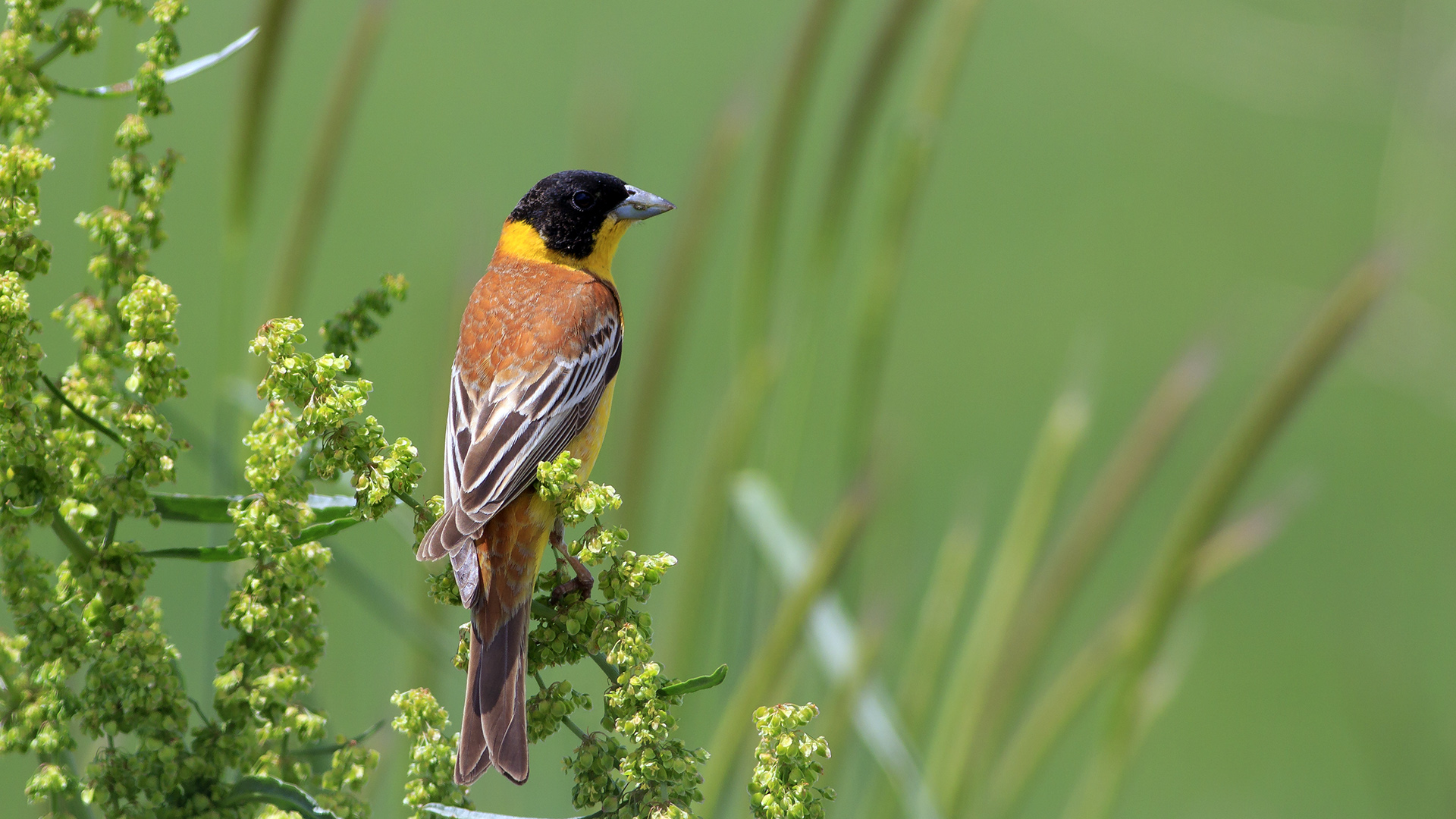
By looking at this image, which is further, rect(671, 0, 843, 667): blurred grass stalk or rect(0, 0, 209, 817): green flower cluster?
rect(671, 0, 843, 667): blurred grass stalk

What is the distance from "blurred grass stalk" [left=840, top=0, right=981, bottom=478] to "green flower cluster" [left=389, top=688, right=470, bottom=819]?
88cm

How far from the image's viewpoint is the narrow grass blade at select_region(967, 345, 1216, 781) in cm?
147

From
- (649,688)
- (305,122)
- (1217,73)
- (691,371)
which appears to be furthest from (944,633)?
(305,122)

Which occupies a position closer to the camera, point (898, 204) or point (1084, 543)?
point (1084, 543)

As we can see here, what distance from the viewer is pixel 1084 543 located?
1482mm

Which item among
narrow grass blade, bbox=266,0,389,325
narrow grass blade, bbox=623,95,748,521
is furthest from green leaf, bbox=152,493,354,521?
narrow grass blade, bbox=623,95,748,521

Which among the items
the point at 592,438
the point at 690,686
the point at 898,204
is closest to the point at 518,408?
the point at 592,438

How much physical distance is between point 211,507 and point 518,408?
51 cm

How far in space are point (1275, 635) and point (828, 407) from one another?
5466mm

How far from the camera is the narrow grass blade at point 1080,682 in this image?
1.53 metres

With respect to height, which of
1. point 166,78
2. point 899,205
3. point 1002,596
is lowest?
point 1002,596

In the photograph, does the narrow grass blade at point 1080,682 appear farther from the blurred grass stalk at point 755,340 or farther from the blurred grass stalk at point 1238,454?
the blurred grass stalk at point 755,340

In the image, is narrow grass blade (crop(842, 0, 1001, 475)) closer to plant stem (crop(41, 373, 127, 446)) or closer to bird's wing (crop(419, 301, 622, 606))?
bird's wing (crop(419, 301, 622, 606))

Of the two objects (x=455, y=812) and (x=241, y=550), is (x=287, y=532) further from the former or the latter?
(x=455, y=812)
